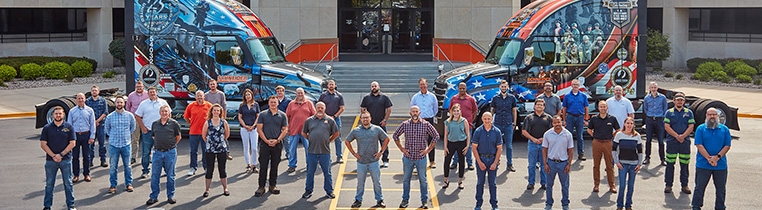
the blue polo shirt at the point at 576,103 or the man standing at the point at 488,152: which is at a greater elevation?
the blue polo shirt at the point at 576,103

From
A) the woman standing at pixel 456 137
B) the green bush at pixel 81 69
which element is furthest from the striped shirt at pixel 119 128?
the green bush at pixel 81 69

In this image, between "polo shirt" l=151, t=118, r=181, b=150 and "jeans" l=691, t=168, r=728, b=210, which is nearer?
"jeans" l=691, t=168, r=728, b=210

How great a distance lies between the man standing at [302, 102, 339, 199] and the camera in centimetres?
1512

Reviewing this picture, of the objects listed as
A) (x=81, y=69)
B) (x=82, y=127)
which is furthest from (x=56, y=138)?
(x=81, y=69)

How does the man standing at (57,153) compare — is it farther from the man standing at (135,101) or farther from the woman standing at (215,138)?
the man standing at (135,101)

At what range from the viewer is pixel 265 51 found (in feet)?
74.4

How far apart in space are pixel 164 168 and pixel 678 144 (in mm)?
8036

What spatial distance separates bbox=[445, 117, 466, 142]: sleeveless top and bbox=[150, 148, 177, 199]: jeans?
14.2ft

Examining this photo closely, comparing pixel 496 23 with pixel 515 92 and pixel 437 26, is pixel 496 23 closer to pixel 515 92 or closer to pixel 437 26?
pixel 437 26

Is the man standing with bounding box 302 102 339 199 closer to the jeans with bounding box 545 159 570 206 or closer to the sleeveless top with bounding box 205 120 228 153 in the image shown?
the sleeveless top with bounding box 205 120 228 153

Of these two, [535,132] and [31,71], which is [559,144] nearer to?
[535,132]

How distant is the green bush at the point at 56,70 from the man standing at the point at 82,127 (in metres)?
20.9

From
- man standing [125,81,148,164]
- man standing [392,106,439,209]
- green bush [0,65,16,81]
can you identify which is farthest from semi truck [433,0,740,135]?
green bush [0,65,16,81]

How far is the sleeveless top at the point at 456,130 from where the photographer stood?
15.6 meters
